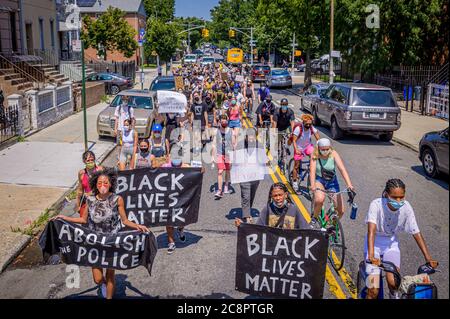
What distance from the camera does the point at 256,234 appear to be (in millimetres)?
5551

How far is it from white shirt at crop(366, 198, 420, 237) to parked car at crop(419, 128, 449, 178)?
701cm

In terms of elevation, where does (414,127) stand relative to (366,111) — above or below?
below

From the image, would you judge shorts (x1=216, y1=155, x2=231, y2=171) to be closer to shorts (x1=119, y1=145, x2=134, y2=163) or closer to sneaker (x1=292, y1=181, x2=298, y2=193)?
sneaker (x1=292, y1=181, x2=298, y2=193)

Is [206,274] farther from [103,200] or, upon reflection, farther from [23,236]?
[23,236]

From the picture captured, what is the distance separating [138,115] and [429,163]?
383 inches

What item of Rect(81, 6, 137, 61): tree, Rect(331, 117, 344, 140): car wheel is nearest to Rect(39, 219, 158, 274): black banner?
Rect(331, 117, 344, 140): car wheel

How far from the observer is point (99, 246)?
5965mm

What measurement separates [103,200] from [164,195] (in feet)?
5.41

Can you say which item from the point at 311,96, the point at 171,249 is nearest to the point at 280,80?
the point at 311,96

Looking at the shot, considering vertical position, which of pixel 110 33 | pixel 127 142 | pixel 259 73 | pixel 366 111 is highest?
pixel 110 33

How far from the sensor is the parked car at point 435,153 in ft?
39.7

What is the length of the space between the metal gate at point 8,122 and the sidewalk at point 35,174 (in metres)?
0.49

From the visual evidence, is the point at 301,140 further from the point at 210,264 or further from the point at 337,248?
the point at 210,264
